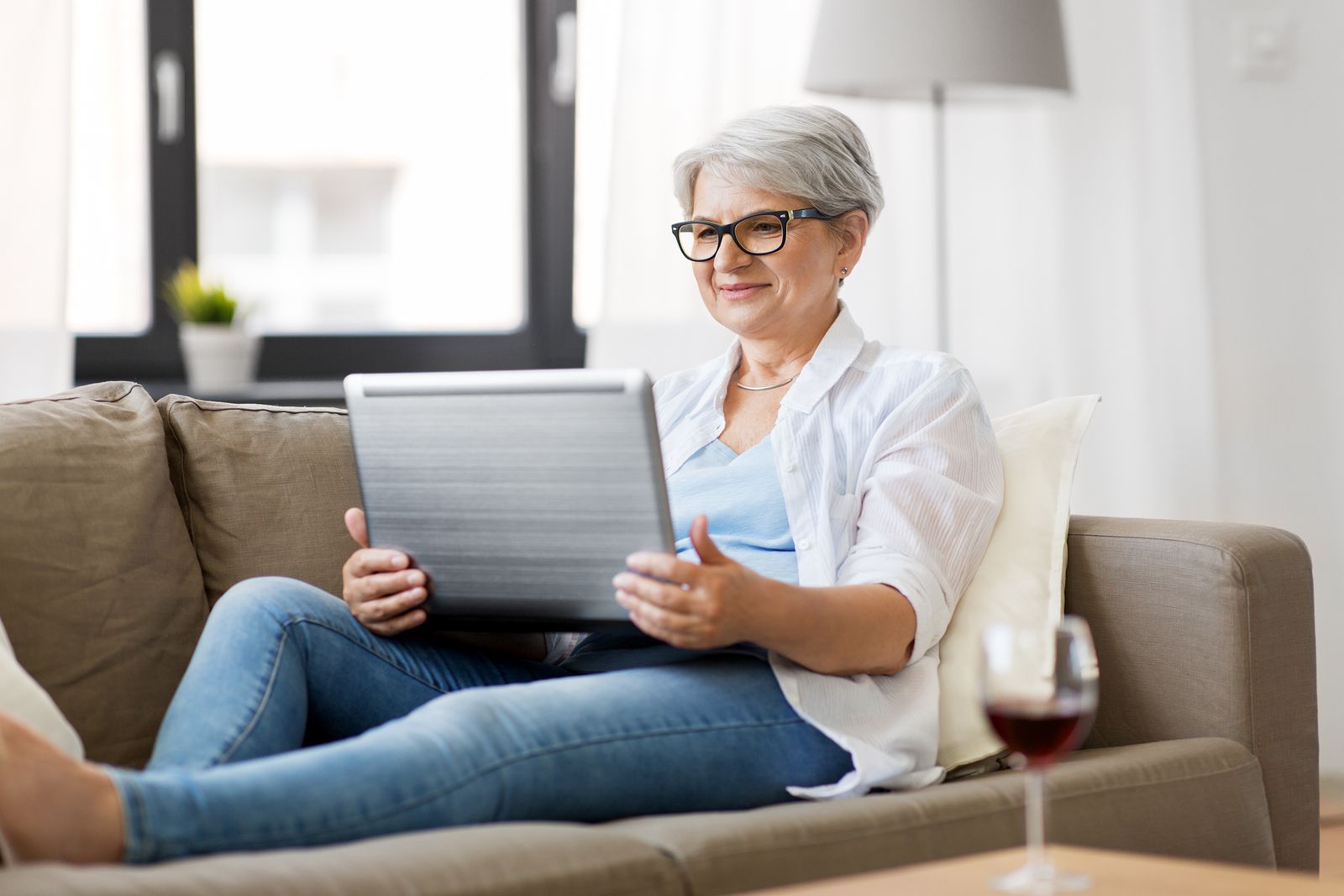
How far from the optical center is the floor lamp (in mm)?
2496

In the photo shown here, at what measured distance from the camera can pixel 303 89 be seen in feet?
9.75

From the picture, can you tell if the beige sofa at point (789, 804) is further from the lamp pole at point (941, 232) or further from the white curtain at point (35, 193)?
the lamp pole at point (941, 232)

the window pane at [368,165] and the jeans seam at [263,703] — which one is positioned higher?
the window pane at [368,165]

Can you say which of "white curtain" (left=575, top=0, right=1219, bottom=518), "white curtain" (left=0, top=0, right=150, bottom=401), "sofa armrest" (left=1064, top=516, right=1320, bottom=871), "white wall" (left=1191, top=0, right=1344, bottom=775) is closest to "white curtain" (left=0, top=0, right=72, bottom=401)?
"white curtain" (left=0, top=0, right=150, bottom=401)

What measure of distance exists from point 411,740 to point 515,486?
10.1 inches

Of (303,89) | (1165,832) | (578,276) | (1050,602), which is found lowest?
(1165,832)

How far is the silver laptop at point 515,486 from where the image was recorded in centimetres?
132

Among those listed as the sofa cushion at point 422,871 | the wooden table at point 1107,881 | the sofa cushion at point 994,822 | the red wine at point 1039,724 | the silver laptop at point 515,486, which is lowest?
the sofa cushion at point 994,822

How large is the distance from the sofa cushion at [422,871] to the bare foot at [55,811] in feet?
0.06

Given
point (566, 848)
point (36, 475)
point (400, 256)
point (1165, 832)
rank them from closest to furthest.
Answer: point (566, 848) → point (1165, 832) → point (36, 475) → point (400, 256)

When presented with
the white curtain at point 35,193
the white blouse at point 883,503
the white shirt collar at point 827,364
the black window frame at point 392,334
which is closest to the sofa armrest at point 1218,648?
the white blouse at point 883,503

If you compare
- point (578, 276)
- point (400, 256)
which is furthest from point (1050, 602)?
point (400, 256)

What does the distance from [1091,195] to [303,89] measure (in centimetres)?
157

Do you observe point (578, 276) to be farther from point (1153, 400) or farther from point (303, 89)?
point (1153, 400)
